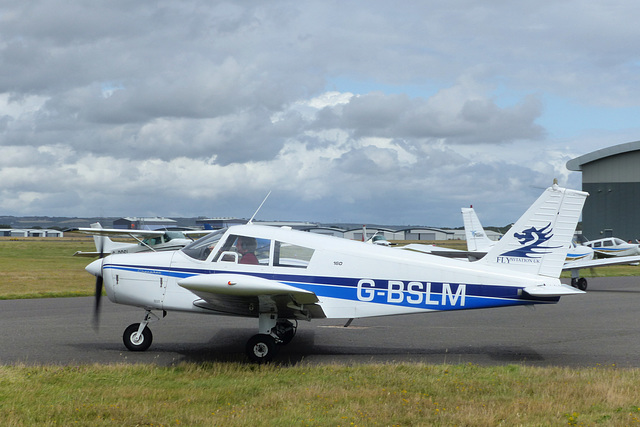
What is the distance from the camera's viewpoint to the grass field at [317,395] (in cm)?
557

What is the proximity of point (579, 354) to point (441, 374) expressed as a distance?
326 centimetres

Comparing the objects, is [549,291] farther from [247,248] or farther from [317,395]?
[247,248]

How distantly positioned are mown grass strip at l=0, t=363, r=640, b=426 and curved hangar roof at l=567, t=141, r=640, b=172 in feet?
146

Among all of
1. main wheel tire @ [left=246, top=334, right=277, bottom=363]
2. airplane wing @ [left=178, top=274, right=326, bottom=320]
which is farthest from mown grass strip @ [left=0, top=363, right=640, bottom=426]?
airplane wing @ [left=178, top=274, right=326, bottom=320]

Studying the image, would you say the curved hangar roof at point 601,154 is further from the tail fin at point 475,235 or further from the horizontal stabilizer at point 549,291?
the horizontal stabilizer at point 549,291

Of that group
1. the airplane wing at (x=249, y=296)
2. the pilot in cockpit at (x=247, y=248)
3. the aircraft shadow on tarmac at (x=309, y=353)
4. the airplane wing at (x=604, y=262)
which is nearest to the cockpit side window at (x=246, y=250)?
the pilot in cockpit at (x=247, y=248)

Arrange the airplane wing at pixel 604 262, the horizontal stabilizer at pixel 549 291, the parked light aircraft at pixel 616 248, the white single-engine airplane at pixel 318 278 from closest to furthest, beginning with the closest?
the horizontal stabilizer at pixel 549 291, the white single-engine airplane at pixel 318 278, the airplane wing at pixel 604 262, the parked light aircraft at pixel 616 248

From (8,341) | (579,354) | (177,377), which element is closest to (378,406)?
(177,377)

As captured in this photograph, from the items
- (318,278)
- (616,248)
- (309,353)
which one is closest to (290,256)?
(318,278)

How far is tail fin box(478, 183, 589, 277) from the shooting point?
9.23 metres

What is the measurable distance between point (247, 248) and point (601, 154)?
46.2 metres

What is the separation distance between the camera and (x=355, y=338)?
36.0 feet

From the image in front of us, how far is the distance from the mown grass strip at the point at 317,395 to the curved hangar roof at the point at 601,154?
44.4 metres

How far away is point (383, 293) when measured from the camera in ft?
28.9
